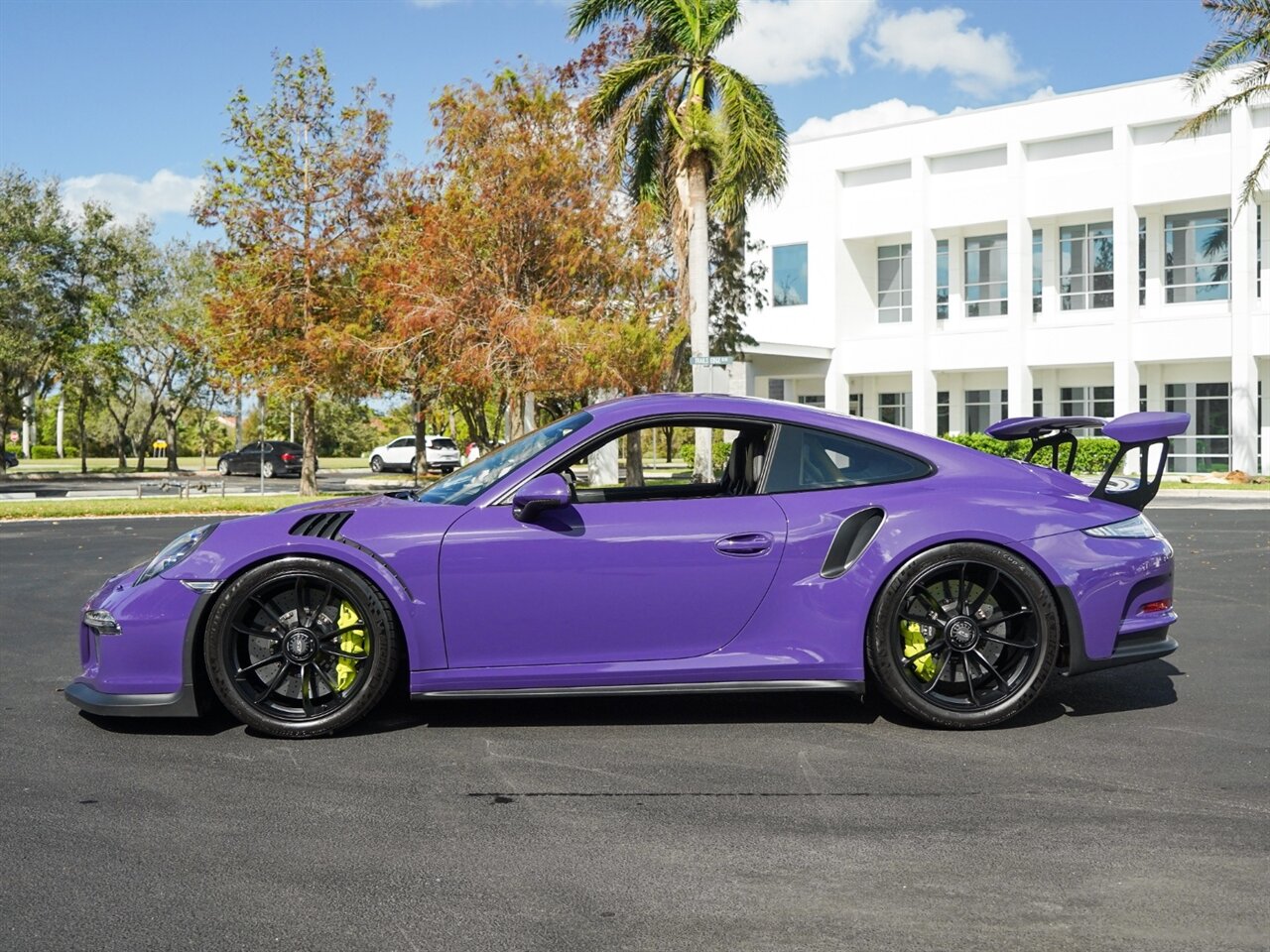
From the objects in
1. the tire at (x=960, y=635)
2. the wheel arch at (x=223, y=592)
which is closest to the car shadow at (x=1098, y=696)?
the tire at (x=960, y=635)

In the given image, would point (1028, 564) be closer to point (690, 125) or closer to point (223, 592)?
point (223, 592)

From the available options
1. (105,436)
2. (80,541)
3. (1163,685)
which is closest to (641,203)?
(80,541)

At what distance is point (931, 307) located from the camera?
4269 centimetres

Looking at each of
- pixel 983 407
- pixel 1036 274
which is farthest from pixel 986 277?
pixel 983 407

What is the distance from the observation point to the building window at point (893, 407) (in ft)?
148

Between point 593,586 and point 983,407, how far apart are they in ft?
133

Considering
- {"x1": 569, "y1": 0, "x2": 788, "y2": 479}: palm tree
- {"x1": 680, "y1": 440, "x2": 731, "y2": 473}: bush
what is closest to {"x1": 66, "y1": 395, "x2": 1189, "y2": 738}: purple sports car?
{"x1": 680, "y1": 440, "x2": 731, "y2": 473}: bush

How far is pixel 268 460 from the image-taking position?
4797 cm

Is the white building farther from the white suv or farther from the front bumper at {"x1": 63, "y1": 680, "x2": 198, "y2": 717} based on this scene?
the front bumper at {"x1": 63, "y1": 680, "x2": 198, "y2": 717}

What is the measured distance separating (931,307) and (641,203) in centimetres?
2009

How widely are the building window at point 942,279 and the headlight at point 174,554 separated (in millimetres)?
40087

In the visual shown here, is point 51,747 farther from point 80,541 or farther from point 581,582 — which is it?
point 80,541

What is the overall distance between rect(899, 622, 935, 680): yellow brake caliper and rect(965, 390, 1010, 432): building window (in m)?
38.7

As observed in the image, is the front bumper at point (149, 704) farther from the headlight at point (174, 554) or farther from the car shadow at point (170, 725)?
the headlight at point (174, 554)
